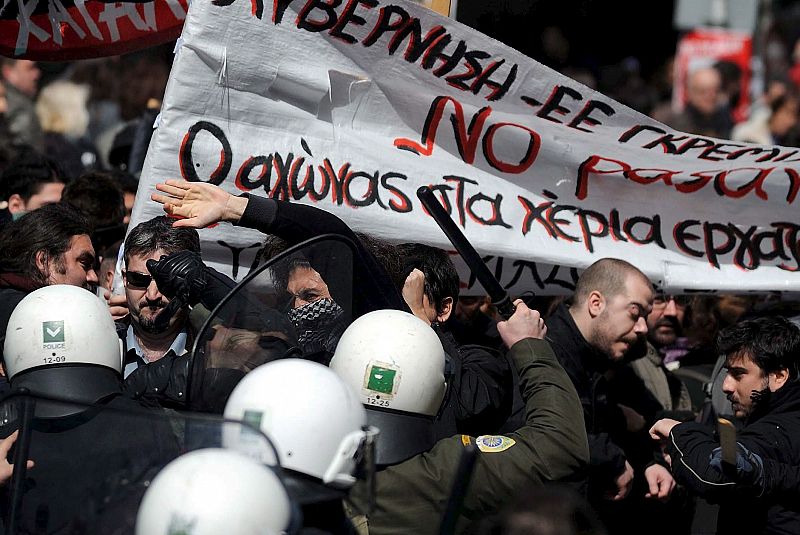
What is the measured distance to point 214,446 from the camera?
251cm

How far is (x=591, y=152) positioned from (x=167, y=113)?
184cm

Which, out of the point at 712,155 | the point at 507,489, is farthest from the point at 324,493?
the point at 712,155

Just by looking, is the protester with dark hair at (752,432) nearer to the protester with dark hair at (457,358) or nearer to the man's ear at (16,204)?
the protester with dark hair at (457,358)

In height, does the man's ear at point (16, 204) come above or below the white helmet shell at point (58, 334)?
above

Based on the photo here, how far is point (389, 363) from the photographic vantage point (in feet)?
9.95

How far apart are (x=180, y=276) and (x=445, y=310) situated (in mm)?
1126

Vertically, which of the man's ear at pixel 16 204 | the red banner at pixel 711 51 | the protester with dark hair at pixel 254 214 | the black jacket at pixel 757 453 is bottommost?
the black jacket at pixel 757 453

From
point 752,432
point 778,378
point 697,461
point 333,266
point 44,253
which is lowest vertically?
point 697,461

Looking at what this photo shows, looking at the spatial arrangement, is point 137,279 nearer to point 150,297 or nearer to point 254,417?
point 150,297

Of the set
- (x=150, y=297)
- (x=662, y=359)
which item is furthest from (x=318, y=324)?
(x=662, y=359)

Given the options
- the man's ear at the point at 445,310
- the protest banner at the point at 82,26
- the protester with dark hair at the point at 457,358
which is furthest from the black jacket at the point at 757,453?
the protest banner at the point at 82,26

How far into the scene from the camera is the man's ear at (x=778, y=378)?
15.0ft

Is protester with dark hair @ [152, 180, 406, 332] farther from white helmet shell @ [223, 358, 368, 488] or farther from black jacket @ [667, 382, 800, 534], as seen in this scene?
black jacket @ [667, 382, 800, 534]

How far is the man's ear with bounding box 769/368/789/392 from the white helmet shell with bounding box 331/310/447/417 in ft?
6.44
